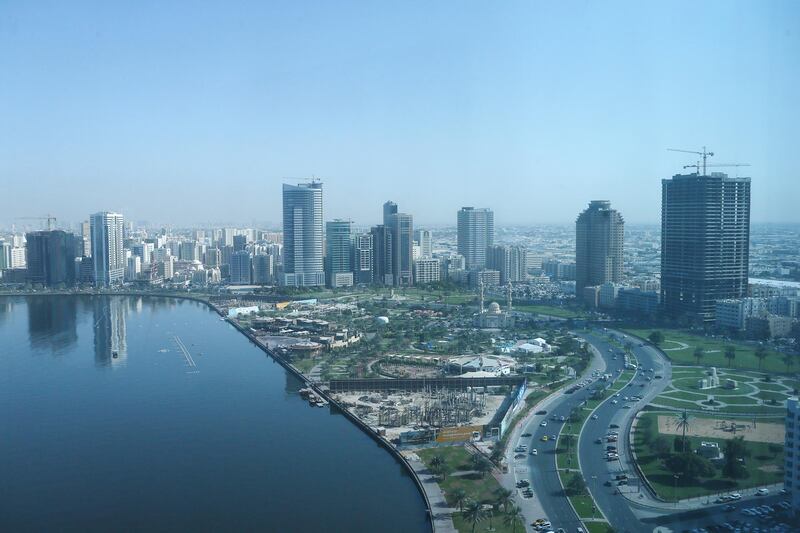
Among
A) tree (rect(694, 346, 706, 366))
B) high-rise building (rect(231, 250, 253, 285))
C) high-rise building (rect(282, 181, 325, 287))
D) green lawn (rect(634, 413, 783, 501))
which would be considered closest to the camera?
green lawn (rect(634, 413, 783, 501))

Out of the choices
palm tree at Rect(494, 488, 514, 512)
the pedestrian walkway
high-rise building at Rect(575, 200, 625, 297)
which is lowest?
the pedestrian walkway

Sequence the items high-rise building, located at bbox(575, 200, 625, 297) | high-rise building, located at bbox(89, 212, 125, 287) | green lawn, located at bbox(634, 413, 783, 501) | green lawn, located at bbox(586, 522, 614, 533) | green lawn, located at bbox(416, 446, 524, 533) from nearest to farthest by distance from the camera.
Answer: green lawn, located at bbox(586, 522, 614, 533), green lawn, located at bbox(416, 446, 524, 533), green lawn, located at bbox(634, 413, 783, 501), high-rise building, located at bbox(575, 200, 625, 297), high-rise building, located at bbox(89, 212, 125, 287)

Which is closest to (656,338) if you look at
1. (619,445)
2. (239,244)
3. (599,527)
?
(619,445)

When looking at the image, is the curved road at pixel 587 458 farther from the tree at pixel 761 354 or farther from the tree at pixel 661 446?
the tree at pixel 761 354

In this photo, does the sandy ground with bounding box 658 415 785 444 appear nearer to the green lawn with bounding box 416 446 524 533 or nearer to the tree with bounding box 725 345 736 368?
the green lawn with bounding box 416 446 524 533

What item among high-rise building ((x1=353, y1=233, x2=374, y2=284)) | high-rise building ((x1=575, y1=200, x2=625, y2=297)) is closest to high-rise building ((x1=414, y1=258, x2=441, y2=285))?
high-rise building ((x1=353, y1=233, x2=374, y2=284))
